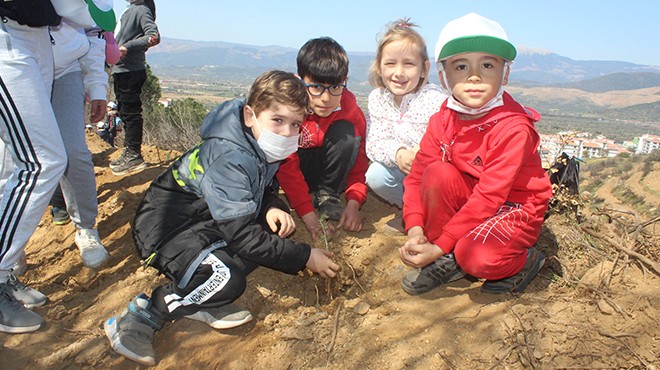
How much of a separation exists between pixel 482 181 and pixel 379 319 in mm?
852

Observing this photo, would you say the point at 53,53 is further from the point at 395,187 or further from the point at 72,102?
the point at 395,187

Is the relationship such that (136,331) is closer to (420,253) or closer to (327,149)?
(420,253)

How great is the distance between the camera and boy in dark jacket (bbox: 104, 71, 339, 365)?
2.03 meters

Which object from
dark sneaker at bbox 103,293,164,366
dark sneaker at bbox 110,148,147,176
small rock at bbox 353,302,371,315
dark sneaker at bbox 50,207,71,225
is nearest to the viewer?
dark sneaker at bbox 103,293,164,366

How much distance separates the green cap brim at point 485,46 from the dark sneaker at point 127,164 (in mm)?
3317

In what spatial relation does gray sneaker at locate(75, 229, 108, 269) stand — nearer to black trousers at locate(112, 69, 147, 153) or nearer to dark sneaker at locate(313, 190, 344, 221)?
dark sneaker at locate(313, 190, 344, 221)

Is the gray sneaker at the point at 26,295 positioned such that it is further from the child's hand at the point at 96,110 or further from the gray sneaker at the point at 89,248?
the child's hand at the point at 96,110

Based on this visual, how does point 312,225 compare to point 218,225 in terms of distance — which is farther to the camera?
point 312,225

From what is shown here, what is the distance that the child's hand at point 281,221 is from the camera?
2303 mm

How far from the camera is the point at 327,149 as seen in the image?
3.06 metres

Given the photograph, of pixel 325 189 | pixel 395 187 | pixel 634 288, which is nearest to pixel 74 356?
pixel 325 189

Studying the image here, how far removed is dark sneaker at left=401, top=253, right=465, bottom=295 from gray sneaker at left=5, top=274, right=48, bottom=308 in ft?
6.77

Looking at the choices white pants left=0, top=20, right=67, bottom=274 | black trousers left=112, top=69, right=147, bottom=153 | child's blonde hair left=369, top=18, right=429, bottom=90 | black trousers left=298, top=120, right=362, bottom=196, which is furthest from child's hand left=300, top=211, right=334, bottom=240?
black trousers left=112, top=69, right=147, bottom=153

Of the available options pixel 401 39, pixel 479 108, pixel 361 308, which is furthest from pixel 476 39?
pixel 361 308
